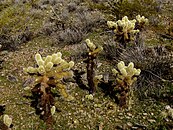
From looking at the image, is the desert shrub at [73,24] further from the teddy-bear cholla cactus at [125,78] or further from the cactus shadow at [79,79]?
the teddy-bear cholla cactus at [125,78]

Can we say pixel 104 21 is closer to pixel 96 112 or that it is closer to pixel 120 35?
pixel 120 35

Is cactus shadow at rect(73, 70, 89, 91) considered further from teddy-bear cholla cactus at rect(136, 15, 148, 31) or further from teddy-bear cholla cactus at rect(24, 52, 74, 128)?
teddy-bear cholla cactus at rect(136, 15, 148, 31)

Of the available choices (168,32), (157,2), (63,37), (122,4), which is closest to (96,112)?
(63,37)

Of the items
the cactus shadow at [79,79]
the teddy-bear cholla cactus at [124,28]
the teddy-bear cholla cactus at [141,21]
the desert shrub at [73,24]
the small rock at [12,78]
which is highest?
the teddy-bear cholla cactus at [124,28]

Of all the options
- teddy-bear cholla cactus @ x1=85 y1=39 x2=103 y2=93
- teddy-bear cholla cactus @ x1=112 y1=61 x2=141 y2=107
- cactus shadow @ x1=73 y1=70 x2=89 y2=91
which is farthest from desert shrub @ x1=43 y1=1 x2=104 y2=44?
teddy-bear cholla cactus @ x1=112 y1=61 x2=141 y2=107

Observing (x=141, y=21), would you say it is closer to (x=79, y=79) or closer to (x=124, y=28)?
(x=124, y=28)

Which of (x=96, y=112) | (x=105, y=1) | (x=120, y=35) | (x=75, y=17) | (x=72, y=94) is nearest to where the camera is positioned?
(x=96, y=112)

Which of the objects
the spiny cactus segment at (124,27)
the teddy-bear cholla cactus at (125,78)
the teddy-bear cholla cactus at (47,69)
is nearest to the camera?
the teddy-bear cholla cactus at (47,69)

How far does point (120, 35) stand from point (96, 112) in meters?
2.18

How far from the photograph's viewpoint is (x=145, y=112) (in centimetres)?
511

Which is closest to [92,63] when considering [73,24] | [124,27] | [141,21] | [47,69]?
[47,69]

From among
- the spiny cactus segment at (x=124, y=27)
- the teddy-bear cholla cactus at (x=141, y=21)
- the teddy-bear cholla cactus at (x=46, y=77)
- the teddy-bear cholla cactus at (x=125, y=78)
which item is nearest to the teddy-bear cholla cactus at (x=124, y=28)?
the spiny cactus segment at (x=124, y=27)

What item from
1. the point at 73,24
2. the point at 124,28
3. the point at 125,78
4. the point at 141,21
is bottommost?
the point at 73,24

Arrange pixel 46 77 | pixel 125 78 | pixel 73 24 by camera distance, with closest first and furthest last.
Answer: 1. pixel 46 77
2. pixel 125 78
3. pixel 73 24
